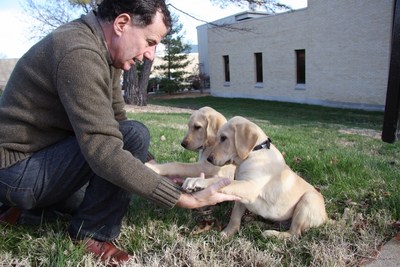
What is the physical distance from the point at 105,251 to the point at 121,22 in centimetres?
143

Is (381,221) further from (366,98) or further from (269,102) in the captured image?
(269,102)

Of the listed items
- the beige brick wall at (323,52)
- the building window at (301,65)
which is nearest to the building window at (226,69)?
the beige brick wall at (323,52)

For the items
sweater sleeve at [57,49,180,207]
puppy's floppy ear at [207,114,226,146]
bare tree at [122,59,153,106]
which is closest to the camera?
sweater sleeve at [57,49,180,207]

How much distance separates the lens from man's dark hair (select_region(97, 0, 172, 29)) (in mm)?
2383

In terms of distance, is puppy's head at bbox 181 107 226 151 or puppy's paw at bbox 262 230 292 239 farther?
puppy's head at bbox 181 107 226 151

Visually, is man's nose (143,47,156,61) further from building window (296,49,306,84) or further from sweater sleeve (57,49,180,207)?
building window (296,49,306,84)

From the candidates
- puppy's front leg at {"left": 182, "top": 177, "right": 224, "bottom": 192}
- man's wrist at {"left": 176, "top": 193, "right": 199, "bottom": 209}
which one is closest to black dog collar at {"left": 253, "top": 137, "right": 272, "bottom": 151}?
puppy's front leg at {"left": 182, "top": 177, "right": 224, "bottom": 192}

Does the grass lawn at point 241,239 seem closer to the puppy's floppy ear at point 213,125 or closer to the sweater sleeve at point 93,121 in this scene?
the sweater sleeve at point 93,121

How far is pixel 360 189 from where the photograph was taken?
12.2 ft

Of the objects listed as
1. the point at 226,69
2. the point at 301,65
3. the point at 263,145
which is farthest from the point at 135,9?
the point at 226,69

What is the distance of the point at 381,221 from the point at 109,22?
93.3 inches

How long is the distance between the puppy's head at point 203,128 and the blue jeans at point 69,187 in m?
1.49

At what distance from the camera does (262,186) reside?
318 cm

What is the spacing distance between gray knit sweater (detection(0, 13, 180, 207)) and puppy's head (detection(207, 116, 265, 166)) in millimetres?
1051
